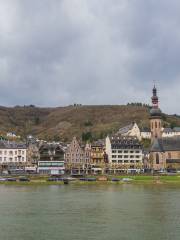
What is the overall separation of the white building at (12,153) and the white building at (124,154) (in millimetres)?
29175

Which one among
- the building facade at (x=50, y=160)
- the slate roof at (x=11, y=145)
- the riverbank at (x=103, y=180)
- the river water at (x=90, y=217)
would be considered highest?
the slate roof at (x=11, y=145)

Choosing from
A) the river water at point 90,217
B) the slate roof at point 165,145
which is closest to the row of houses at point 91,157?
the slate roof at point 165,145

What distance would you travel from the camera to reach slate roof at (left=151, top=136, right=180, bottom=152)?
19036 centimetres

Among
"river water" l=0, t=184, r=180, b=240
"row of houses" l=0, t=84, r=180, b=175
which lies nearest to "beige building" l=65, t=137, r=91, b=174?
"row of houses" l=0, t=84, r=180, b=175

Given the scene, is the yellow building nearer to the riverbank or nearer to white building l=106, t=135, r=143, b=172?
white building l=106, t=135, r=143, b=172

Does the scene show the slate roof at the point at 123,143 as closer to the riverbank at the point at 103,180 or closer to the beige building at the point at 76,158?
the beige building at the point at 76,158

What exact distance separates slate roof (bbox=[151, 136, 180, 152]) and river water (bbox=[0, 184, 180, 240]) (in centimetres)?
9256

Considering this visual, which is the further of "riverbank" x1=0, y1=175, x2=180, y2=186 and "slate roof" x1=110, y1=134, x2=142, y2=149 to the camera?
"slate roof" x1=110, y1=134, x2=142, y2=149

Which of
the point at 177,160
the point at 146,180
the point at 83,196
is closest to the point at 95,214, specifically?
the point at 83,196

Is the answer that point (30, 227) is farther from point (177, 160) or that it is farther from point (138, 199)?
point (177, 160)

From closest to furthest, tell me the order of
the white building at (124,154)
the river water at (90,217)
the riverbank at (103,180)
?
the river water at (90,217) < the riverbank at (103,180) < the white building at (124,154)

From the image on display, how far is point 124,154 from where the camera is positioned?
610ft

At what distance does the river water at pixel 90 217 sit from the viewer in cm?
5569

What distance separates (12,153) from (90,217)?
124 metres
